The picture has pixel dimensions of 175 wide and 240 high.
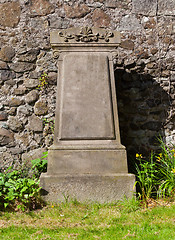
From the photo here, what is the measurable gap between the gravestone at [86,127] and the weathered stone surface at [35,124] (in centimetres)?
115

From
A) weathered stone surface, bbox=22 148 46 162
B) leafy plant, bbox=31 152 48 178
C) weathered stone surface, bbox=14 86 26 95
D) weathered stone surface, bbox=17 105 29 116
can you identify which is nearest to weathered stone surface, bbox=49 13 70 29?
weathered stone surface, bbox=14 86 26 95

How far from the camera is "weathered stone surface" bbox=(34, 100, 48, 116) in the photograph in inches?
178

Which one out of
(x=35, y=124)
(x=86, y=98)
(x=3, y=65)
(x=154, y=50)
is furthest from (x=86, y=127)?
(x=154, y=50)

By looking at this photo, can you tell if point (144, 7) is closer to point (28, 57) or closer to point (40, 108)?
point (28, 57)

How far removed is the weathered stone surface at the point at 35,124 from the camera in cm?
448

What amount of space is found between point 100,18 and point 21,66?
5.66 feet

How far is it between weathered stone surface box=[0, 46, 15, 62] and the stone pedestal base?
2.48 meters

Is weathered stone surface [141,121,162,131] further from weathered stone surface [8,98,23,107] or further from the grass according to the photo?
weathered stone surface [8,98,23,107]

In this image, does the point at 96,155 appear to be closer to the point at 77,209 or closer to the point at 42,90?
the point at 77,209

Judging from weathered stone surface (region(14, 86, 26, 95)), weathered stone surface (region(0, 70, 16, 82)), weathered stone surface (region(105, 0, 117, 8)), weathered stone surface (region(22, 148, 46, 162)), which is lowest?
weathered stone surface (region(22, 148, 46, 162))

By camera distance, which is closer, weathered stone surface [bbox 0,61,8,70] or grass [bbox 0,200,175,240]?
grass [bbox 0,200,175,240]

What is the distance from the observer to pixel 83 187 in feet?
10.2

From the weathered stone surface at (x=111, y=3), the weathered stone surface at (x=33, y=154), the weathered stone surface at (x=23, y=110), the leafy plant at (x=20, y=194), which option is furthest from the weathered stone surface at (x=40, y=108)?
the weathered stone surface at (x=111, y=3)

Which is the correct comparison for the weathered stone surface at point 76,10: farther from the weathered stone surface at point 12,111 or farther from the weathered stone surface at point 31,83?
the weathered stone surface at point 12,111
